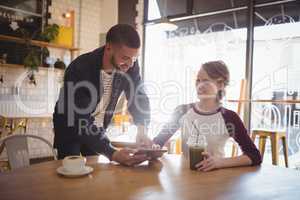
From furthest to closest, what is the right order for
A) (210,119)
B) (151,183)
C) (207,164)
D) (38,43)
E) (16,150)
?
(38,43) < (210,119) < (16,150) < (207,164) < (151,183)

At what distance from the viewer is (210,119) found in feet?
6.27

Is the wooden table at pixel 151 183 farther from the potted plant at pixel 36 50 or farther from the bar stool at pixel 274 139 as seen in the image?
the potted plant at pixel 36 50

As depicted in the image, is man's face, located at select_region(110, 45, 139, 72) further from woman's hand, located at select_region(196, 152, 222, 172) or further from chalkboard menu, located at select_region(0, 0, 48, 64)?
chalkboard menu, located at select_region(0, 0, 48, 64)

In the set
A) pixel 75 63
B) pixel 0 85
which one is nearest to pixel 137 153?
pixel 75 63

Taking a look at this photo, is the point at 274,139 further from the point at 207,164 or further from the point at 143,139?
the point at 207,164

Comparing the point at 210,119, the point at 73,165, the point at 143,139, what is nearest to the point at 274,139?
the point at 210,119

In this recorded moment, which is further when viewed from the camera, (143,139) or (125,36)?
(143,139)

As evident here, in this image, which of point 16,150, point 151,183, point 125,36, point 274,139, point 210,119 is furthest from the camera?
point 274,139

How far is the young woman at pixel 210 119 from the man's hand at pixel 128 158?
45cm

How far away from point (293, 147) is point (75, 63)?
328cm

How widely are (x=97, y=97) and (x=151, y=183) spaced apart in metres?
0.78

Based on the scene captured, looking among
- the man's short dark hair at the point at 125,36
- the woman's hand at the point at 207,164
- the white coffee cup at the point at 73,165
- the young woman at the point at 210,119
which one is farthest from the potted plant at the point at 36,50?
the woman's hand at the point at 207,164

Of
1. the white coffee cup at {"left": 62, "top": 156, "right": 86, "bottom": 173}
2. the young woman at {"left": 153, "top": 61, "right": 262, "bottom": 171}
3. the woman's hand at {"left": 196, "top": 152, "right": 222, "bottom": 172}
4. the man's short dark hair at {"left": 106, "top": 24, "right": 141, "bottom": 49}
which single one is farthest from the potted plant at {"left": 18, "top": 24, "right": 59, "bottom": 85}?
the woman's hand at {"left": 196, "top": 152, "right": 222, "bottom": 172}

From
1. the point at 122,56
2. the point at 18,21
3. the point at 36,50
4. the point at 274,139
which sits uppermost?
the point at 18,21
